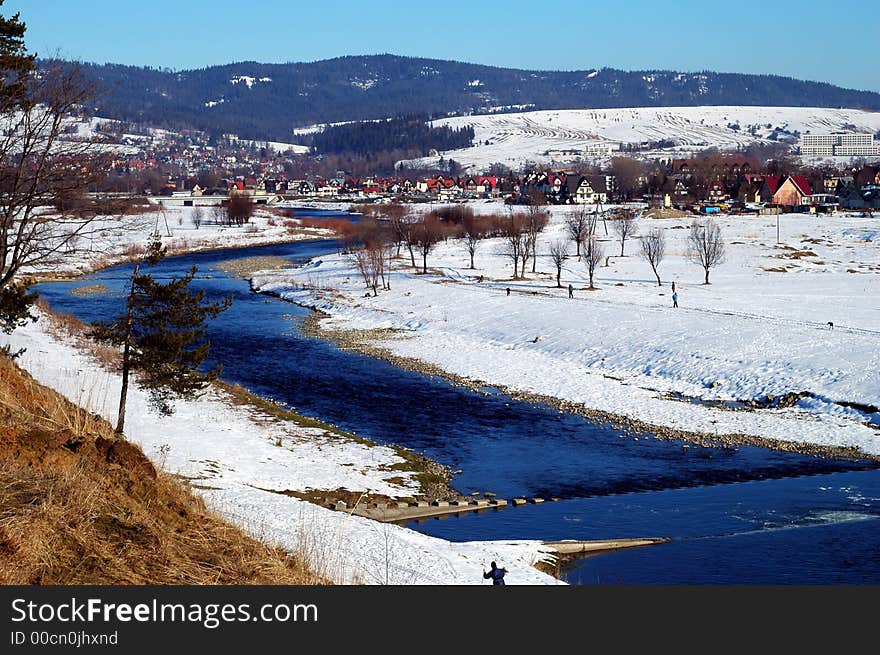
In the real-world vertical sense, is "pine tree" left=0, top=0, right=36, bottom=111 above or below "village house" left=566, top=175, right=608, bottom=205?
above

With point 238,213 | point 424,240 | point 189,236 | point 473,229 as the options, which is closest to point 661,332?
point 424,240

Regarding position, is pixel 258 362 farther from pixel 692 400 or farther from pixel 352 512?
pixel 352 512

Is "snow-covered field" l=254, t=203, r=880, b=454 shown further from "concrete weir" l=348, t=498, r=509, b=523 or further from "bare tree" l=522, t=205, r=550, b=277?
"concrete weir" l=348, t=498, r=509, b=523

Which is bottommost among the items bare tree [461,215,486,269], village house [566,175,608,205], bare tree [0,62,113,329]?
bare tree [461,215,486,269]

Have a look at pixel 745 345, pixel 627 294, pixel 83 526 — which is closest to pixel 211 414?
pixel 83 526

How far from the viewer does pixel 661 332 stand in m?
33.6

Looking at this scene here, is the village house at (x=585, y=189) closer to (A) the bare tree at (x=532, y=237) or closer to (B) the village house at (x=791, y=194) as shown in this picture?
(B) the village house at (x=791, y=194)

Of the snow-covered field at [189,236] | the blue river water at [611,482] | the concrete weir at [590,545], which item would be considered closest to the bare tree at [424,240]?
the snow-covered field at [189,236]

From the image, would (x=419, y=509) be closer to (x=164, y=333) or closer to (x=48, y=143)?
(x=164, y=333)

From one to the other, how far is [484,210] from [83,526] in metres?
106

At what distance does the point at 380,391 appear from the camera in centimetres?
2748

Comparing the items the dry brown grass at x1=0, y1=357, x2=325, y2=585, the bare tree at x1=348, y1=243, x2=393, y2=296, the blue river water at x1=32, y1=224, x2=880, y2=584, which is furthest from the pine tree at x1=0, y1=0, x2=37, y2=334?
the bare tree at x1=348, y1=243, x2=393, y2=296

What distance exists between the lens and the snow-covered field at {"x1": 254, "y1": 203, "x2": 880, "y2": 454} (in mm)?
25328

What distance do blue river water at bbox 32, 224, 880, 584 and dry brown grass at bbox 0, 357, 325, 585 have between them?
19.2 ft
